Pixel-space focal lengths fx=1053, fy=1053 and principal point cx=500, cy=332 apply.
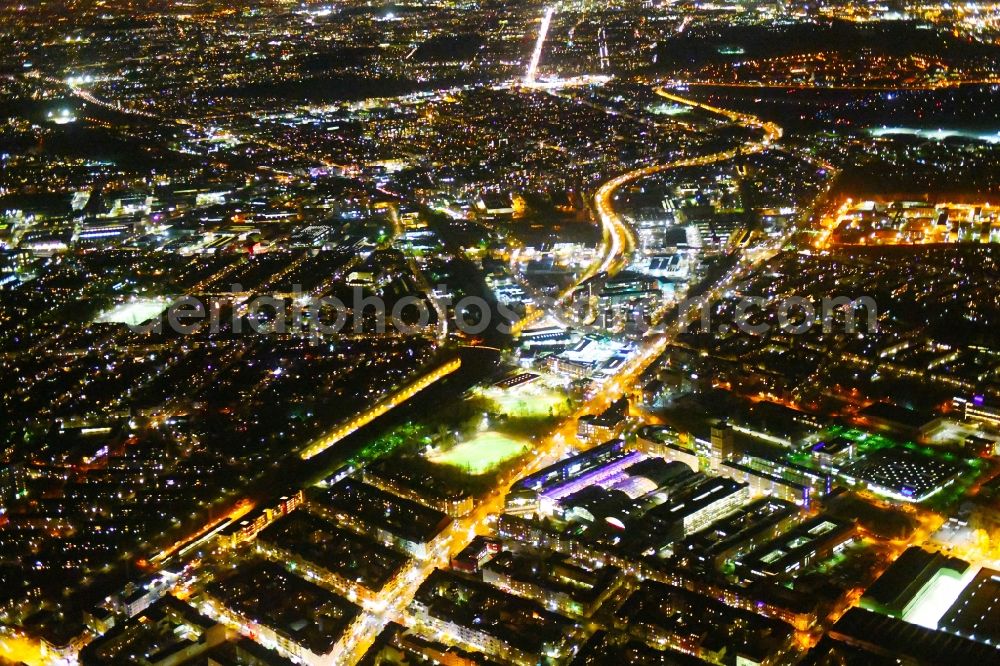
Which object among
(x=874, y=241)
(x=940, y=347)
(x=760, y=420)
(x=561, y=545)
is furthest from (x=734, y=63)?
(x=561, y=545)

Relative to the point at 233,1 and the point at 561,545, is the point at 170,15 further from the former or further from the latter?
the point at 561,545

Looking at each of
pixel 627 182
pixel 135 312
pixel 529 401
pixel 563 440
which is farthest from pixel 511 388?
pixel 627 182

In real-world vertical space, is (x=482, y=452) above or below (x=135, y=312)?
above

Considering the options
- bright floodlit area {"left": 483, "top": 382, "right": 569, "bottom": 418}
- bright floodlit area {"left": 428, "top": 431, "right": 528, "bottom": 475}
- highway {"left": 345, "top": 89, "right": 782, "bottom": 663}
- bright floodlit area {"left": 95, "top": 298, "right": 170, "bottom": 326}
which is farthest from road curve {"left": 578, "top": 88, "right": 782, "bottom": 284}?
bright floodlit area {"left": 95, "top": 298, "right": 170, "bottom": 326}

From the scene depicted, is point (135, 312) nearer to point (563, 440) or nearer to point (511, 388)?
point (511, 388)

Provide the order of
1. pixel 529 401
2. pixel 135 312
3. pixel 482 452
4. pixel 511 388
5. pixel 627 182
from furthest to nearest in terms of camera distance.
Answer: pixel 627 182, pixel 135 312, pixel 511 388, pixel 529 401, pixel 482 452

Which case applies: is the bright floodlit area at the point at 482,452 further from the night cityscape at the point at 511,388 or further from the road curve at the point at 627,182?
the road curve at the point at 627,182

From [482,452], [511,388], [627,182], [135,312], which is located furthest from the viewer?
[627,182]

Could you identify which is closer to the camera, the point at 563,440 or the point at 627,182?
the point at 563,440
